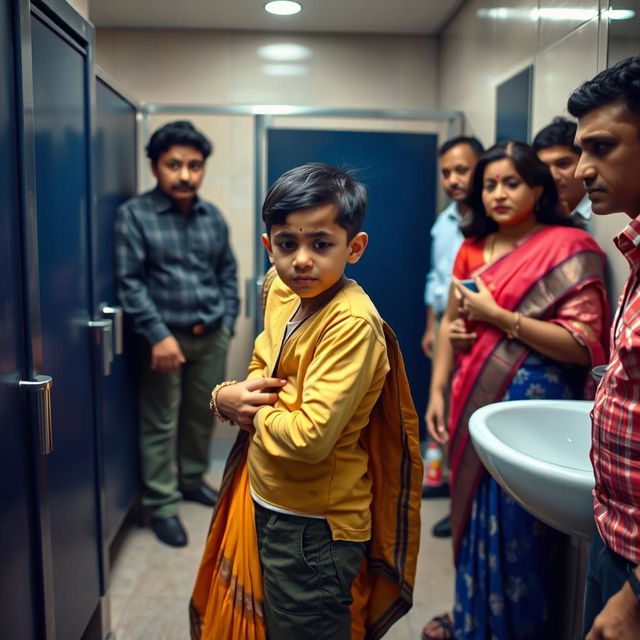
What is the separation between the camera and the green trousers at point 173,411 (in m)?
2.14

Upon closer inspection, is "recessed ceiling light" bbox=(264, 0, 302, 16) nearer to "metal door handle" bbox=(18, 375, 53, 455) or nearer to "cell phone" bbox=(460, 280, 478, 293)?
"cell phone" bbox=(460, 280, 478, 293)

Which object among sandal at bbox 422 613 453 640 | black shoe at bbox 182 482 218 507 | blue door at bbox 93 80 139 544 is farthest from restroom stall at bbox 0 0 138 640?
sandal at bbox 422 613 453 640

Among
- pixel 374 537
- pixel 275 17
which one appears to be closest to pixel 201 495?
pixel 374 537

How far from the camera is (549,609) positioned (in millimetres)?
1437

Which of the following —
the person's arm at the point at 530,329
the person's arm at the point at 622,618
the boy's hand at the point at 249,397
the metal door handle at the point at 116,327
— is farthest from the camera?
the metal door handle at the point at 116,327

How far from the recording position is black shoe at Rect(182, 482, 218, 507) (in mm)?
2215

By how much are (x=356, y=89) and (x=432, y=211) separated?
148 cm

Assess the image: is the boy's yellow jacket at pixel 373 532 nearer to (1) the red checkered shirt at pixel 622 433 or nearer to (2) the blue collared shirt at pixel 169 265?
(1) the red checkered shirt at pixel 622 433

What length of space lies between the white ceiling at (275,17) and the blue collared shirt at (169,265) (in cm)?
53

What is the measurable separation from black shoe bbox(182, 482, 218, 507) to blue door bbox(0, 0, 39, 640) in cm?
109

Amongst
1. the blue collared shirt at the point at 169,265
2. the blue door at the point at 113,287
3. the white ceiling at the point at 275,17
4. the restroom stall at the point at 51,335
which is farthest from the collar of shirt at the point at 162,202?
the white ceiling at the point at 275,17

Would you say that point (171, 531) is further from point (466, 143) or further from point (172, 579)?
point (466, 143)

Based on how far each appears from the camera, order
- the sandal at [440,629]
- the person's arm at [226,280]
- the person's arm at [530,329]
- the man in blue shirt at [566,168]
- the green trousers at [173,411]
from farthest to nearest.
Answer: the person's arm at [226,280]
the green trousers at [173,411]
the sandal at [440,629]
the man in blue shirt at [566,168]
the person's arm at [530,329]

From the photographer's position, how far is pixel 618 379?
76cm
